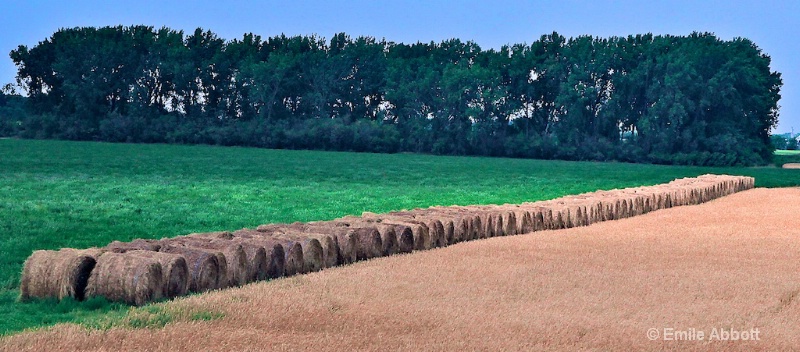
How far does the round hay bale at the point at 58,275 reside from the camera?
1138 cm

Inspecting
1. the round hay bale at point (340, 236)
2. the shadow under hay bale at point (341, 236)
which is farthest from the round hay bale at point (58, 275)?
the round hay bale at point (340, 236)

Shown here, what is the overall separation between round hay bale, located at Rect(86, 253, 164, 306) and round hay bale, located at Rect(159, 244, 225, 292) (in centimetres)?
57

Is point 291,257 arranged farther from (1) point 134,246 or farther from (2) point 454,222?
(2) point 454,222

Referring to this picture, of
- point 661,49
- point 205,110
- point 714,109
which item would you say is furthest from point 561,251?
point 205,110

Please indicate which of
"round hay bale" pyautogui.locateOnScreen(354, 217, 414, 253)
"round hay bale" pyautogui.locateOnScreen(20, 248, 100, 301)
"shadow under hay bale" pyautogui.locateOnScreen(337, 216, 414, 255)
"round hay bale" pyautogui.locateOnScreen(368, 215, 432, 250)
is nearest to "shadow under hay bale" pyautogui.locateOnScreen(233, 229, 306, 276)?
"shadow under hay bale" pyautogui.locateOnScreen(337, 216, 414, 255)

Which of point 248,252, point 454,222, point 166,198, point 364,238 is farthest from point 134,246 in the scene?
point 166,198

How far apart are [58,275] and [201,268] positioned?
1.76m

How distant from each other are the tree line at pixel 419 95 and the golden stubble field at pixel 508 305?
7632 centimetres

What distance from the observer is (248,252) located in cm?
1280

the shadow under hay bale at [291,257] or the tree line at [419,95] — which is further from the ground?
the tree line at [419,95]

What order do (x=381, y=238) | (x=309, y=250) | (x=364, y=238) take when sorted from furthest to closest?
(x=381, y=238) < (x=364, y=238) < (x=309, y=250)

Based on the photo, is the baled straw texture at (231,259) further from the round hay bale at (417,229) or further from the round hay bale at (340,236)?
the round hay bale at (417,229)

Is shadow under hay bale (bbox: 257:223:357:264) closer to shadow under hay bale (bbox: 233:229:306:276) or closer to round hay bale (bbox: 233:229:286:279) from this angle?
shadow under hay bale (bbox: 233:229:306:276)

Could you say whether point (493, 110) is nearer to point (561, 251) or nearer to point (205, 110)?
point (205, 110)
